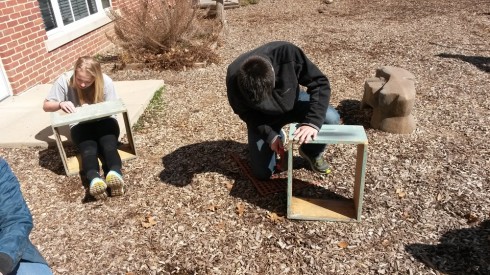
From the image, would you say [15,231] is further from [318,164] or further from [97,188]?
[318,164]

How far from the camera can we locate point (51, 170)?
156 inches

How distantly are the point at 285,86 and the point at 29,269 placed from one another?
2102 mm

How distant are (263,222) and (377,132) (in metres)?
2.03

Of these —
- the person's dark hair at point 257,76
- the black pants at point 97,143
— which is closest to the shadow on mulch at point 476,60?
the person's dark hair at point 257,76

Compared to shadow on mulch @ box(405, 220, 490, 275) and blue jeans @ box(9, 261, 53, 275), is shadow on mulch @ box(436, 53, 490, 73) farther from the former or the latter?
blue jeans @ box(9, 261, 53, 275)

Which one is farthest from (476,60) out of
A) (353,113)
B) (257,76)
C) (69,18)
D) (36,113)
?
(69,18)

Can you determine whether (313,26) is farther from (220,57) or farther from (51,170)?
(51,170)

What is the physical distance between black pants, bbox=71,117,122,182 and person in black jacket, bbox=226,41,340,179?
124 cm

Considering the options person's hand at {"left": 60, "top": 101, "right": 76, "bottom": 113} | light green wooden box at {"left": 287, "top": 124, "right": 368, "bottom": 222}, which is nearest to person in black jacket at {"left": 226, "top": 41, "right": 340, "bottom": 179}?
light green wooden box at {"left": 287, "top": 124, "right": 368, "bottom": 222}

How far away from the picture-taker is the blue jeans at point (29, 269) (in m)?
Result: 2.02

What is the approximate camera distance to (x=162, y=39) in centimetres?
705

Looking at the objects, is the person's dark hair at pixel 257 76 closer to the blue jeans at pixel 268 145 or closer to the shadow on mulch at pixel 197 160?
the blue jeans at pixel 268 145

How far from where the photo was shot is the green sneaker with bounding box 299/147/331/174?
366cm

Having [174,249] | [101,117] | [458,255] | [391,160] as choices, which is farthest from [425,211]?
A: [101,117]
